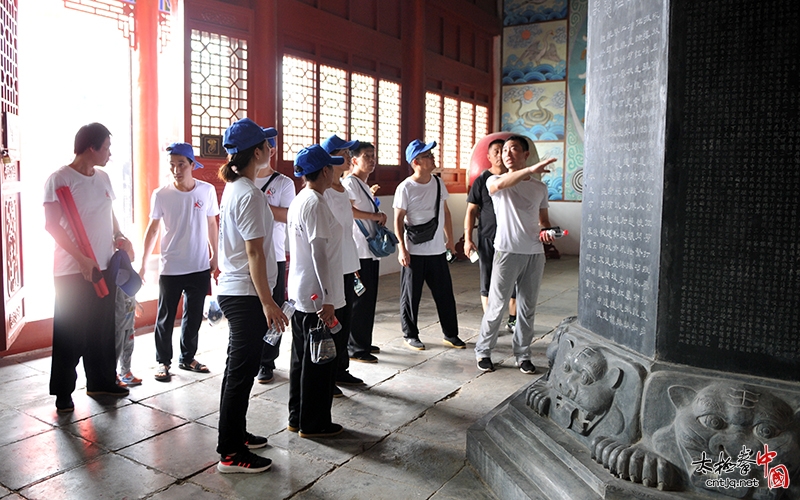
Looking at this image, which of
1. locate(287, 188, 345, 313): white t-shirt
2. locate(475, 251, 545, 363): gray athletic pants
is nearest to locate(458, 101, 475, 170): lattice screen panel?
locate(475, 251, 545, 363): gray athletic pants

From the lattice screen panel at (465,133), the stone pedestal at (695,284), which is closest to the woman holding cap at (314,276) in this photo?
the stone pedestal at (695,284)

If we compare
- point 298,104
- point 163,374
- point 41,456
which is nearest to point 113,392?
point 163,374

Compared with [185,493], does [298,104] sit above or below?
above

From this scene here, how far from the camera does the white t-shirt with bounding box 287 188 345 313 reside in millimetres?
2990

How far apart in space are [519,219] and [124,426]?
254 centimetres

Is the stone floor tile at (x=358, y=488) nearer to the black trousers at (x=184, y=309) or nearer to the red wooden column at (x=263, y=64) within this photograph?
the black trousers at (x=184, y=309)

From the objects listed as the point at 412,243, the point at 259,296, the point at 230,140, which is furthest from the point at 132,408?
the point at 412,243

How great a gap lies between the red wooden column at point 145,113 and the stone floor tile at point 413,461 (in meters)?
3.63

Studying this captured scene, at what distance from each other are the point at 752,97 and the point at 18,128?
4529 millimetres

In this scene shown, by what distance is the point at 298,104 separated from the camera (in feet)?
23.3

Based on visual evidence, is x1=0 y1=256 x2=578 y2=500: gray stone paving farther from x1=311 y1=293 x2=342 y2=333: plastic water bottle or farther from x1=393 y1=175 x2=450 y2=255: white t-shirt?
x1=393 y1=175 x2=450 y2=255: white t-shirt

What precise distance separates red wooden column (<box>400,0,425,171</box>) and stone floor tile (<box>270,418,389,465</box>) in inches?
240

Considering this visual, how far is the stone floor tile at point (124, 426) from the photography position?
315cm

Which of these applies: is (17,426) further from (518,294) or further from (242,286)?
(518,294)
